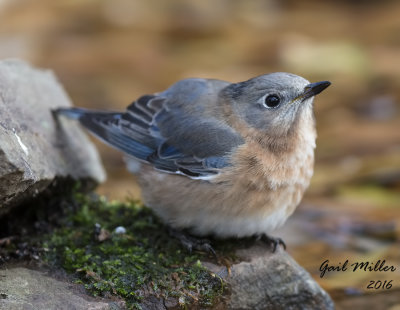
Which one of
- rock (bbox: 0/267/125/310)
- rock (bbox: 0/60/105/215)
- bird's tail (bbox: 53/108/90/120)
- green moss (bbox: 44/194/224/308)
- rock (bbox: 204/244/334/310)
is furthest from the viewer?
bird's tail (bbox: 53/108/90/120)

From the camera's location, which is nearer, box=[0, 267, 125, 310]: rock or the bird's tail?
box=[0, 267, 125, 310]: rock

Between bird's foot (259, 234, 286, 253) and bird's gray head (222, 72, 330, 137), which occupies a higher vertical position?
bird's gray head (222, 72, 330, 137)

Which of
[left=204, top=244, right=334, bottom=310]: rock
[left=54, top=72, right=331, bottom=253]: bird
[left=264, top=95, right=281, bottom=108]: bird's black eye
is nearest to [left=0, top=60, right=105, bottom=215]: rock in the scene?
[left=54, top=72, right=331, bottom=253]: bird

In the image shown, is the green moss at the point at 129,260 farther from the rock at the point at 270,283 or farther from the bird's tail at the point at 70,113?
the bird's tail at the point at 70,113

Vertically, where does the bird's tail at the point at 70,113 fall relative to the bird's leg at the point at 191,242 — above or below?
above

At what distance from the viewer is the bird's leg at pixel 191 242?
548cm

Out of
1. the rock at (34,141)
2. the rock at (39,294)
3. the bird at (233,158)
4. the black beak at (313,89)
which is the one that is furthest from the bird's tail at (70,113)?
the black beak at (313,89)

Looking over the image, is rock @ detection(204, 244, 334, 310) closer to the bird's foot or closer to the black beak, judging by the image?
the bird's foot

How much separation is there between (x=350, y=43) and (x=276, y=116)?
7.08 meters

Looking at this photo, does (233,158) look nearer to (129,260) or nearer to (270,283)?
(270,283)

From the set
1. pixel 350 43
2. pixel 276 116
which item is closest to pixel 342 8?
pixel 350 43

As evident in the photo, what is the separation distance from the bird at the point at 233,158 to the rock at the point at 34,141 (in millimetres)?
612

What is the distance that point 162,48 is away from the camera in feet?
39.1

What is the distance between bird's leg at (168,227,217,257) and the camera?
5.48 meters
